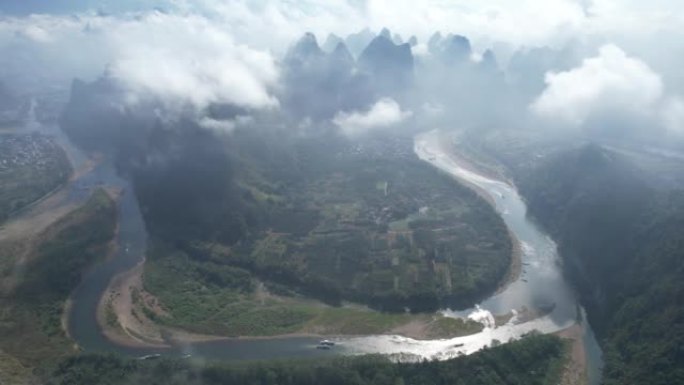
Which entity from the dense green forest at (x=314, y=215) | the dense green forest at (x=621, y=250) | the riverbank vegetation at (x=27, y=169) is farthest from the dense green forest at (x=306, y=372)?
the riverbank vegetation at (x=27, y=169)

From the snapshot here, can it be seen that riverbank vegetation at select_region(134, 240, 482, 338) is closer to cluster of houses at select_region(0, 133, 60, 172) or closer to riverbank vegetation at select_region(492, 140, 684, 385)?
riverbank vegetation at select_region(492, 140, 684, 385)

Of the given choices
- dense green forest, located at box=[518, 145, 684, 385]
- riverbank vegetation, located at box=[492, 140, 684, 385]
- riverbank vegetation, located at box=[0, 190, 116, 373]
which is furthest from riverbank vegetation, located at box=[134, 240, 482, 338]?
dense green forest, located at box=[518, 145, 684, 385]

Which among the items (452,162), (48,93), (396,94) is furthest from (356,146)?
(48,93)

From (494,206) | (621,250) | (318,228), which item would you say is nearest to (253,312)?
(318,228)

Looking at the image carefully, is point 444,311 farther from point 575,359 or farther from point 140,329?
point 140,329

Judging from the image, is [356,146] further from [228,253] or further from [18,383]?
[18,383]

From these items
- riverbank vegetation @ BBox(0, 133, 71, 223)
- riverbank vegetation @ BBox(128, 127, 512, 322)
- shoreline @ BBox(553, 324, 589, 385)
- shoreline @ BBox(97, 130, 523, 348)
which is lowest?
shoreline @ BBox(553, 324, 589, 385)
